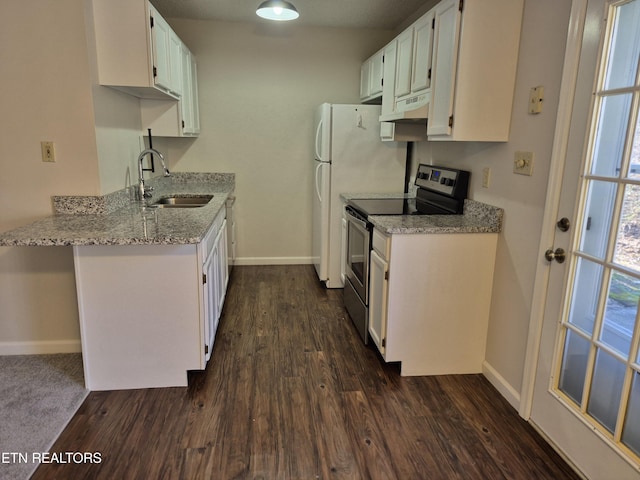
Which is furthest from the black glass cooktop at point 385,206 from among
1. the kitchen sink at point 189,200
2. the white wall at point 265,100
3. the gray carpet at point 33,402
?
the gray carpet at point 33,402

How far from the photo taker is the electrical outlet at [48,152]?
2.50m

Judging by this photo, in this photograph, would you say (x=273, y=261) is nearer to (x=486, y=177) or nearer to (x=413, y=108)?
(x=413, y=108)

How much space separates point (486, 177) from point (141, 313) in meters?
2.11

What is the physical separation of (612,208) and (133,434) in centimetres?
228

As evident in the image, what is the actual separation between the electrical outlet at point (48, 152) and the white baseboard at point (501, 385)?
111 inches

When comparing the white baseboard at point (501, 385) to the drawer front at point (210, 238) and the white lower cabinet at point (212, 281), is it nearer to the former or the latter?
the white lower cabinet at point (212, 281)

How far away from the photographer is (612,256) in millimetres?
1667

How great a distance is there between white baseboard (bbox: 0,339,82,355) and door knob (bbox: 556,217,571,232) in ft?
9.27

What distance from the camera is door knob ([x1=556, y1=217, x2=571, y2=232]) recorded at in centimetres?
188

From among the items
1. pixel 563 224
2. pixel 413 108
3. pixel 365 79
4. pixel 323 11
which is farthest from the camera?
pixel 365 79

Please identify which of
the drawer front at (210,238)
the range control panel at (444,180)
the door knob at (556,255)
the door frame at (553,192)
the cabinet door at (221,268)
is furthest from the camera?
the cabinet door at (221,268)

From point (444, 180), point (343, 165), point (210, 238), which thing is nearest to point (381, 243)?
point (444, 180)

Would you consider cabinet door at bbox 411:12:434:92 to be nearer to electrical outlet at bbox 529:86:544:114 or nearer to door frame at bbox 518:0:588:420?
electrical outlet at bbox 529:86:544:114

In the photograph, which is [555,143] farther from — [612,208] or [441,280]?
[441,280]
